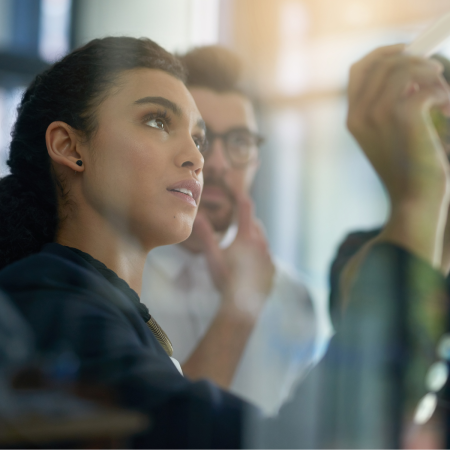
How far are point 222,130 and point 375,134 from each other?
0.18 meters

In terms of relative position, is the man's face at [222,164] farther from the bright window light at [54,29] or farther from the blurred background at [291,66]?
the bright window light at [54,29]

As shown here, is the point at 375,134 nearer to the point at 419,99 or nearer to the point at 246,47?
the point at 419,99

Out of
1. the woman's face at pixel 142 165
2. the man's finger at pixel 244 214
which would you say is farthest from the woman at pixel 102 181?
the man's finger at pixel 244 214

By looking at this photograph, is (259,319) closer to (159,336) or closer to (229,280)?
(229,280)

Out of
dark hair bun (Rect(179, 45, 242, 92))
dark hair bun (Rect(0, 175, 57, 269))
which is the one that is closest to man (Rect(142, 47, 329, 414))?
dark hair bun (Rect(179, 45, 242, 92))

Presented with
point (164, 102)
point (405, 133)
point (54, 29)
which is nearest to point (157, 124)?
point (164, 102)

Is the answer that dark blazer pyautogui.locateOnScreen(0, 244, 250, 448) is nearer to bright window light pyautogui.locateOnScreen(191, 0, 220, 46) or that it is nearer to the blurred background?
the blurred background

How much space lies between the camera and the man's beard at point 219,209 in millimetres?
562

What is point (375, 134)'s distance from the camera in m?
0.48

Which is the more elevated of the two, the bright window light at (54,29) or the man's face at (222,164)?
the bright window light at (54,29)

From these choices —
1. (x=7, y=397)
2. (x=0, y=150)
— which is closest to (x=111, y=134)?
(x=0, y=150)

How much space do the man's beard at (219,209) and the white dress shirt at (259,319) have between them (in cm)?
5

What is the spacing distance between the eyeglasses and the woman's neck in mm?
185

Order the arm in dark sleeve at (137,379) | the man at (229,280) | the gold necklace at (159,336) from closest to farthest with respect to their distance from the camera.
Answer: the arm in dark sleeve at (137,379), the gold necklace at (159,336), the man at (229,280)
